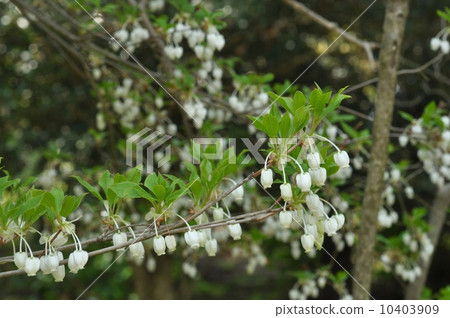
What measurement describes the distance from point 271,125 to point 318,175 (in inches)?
8.7

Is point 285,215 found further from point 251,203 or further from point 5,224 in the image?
point 251,203

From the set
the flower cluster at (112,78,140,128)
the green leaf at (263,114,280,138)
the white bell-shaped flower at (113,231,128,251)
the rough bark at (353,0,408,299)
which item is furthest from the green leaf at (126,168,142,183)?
the flower cluster at (112,78,140,128)

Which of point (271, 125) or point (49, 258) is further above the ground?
point (271, 125)

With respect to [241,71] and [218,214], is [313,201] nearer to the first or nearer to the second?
[218,214]

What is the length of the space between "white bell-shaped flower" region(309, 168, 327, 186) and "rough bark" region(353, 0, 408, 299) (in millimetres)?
1191

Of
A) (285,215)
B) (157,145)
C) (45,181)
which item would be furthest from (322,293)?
(285,215)

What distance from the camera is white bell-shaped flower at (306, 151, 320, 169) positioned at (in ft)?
5.15

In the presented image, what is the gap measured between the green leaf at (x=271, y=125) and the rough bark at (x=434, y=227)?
2.62 metres

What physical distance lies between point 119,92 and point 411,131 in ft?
6.31

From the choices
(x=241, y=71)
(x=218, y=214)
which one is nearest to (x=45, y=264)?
(x=218, y=214)

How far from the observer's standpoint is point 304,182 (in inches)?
61.1

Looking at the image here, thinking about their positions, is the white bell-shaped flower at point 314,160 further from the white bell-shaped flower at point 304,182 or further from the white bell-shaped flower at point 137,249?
the white bell-shaped flower at point 137,249

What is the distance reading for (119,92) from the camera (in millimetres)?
3498

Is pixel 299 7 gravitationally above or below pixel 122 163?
above
